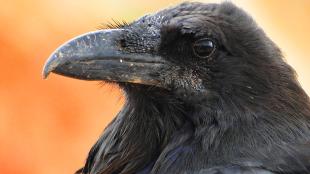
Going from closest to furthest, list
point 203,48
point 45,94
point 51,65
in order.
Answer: point 51,65, point 203,48, point 45,94

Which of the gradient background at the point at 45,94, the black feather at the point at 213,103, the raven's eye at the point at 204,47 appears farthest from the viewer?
the gradient background at the point at 45,94

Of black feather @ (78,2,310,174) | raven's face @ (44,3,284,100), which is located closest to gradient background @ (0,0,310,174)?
black feather @ (78,2,310,174)

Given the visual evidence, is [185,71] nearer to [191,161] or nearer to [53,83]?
[191,161]

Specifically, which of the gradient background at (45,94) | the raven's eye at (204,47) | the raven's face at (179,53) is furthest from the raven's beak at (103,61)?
the gradient background at (45,94)

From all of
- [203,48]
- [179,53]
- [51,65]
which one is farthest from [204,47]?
[51,65]

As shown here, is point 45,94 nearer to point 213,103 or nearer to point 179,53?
point 179,53

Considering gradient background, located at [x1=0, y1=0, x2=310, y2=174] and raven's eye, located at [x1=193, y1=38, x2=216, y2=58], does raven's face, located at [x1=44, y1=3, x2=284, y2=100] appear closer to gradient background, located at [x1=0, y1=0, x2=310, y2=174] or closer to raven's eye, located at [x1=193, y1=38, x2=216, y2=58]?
raven's eye, located at [x1=193, y1=38, x2=216, y2=58]

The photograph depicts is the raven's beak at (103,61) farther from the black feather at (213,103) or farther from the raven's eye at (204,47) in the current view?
the raven's eye at (204,47)
